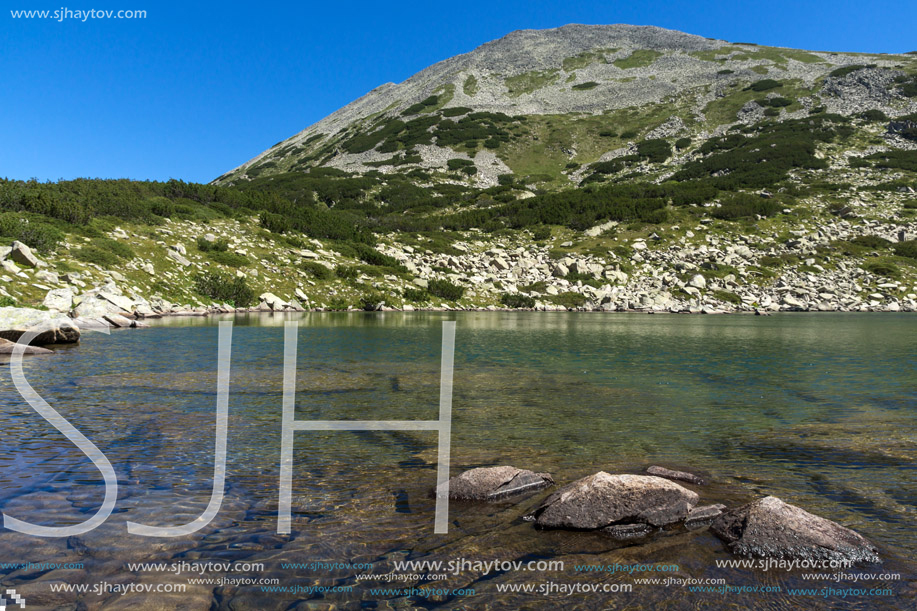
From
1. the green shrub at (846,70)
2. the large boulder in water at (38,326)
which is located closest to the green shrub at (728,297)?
the large boulder in water at (38,326)

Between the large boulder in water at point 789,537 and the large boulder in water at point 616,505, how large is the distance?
516 millimetres

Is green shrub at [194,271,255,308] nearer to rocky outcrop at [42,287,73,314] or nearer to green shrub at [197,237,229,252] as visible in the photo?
green shrub at [197,237,229,252]

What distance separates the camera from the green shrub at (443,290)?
4809 centimetres

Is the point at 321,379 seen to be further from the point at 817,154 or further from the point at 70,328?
the point at 817,154

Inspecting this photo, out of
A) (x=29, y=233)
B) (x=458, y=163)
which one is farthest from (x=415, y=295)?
(x=458, y=163)

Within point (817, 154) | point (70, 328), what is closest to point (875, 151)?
point (817, 154)

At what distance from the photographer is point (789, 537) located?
15.8 ft

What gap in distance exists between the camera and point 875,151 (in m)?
83.2

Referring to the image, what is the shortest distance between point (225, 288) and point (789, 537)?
3812cm

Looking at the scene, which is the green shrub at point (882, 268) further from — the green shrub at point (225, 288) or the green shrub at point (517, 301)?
the green shrub at point (225, 288)

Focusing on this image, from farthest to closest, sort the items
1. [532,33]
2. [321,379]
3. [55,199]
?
[532,33] → [55,199] → [321,379]

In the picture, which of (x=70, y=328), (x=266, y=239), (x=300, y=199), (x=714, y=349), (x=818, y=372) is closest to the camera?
(x=818, y=372)

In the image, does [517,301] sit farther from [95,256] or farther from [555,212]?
[95,256]

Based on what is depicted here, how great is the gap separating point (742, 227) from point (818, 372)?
52265mm
